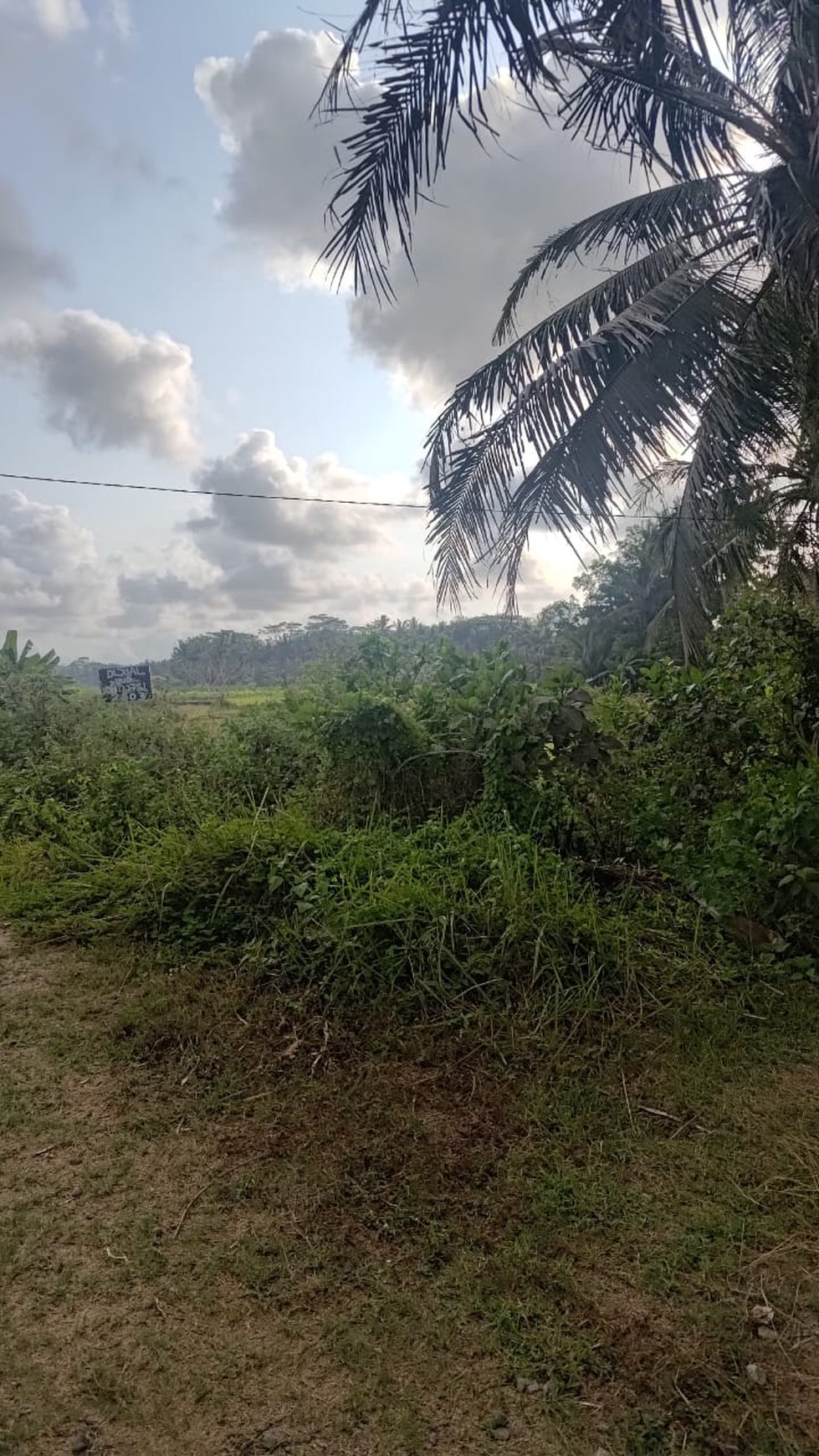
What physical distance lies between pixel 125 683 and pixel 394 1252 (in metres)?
6.04

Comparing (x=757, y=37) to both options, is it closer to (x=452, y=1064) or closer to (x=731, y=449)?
(x=731, y=449)

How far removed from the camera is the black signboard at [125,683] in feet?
22.4

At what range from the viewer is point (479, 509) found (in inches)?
179

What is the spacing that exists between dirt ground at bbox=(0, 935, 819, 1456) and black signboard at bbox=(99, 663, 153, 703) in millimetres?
4744

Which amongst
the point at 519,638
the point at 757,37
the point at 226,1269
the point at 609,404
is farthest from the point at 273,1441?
the point at 519,638

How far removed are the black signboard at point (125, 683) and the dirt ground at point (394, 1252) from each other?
15.6 feet

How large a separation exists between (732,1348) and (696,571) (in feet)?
12.6

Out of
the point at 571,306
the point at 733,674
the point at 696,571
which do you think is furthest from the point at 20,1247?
the point at 571,306

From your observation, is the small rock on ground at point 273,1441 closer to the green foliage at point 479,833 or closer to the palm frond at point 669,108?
the green foliage at point 479,833

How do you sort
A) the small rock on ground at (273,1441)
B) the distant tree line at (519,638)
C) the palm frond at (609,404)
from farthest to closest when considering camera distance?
the distant tree line at (519,638), the palm frond at (609,404), the small rock on ground at (273,1441)

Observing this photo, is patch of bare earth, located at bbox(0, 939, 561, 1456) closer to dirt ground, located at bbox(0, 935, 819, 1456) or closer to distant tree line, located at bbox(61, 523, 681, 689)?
dirt ground, located at bbox(0, 935, 819, 1456)

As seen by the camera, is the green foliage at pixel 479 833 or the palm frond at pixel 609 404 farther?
the palm frond at pixel 609 404

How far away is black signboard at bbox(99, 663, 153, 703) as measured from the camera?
682 cm

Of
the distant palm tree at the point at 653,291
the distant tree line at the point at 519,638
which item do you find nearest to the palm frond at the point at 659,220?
the distant palm tree at the point at 653,291
